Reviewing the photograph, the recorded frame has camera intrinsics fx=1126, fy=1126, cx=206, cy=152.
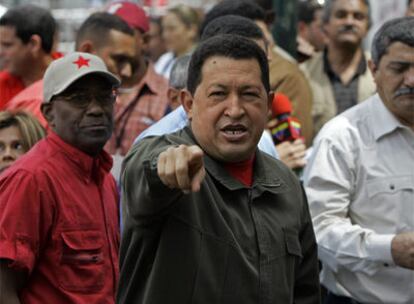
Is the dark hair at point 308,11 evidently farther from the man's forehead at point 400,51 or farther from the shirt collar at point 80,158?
the shirt collar at point 80,158

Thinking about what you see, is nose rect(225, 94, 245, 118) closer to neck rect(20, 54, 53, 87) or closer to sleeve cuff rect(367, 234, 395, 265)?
sleeve cuff rect(367, 234, 395, 265)

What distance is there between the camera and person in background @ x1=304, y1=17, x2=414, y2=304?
18.9ft

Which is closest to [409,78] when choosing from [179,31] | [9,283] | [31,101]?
[9,283]

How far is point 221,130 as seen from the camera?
13.8ft

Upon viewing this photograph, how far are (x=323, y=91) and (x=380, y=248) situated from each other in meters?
3.51

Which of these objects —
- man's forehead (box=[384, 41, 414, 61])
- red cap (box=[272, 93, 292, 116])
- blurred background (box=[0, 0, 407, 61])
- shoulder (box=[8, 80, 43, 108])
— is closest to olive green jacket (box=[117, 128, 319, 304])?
man's forehead (box=[384, 41, 414, 61])

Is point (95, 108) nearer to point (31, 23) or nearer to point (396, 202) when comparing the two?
point (396, 202)

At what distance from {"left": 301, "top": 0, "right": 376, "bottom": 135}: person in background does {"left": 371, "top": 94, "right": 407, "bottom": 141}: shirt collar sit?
268 cm

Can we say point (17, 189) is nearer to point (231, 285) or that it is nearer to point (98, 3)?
point (231, 285)

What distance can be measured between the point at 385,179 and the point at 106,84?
1521mm

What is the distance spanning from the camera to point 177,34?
13.1 m

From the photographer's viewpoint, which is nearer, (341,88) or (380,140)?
(380,140)

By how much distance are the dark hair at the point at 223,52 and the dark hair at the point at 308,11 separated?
800 centimetres

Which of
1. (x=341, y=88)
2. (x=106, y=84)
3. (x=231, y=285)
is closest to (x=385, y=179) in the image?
(x=106, y=84)
